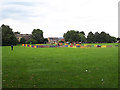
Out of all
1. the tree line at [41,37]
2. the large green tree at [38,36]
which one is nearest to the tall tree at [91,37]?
the tree line at [41,37]

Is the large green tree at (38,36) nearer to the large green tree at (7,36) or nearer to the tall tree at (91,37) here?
the large green tree at (7,36)

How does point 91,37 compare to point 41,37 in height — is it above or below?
above

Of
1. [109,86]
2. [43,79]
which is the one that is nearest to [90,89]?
[109,86]

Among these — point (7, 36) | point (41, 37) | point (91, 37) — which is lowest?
point (7, 36)

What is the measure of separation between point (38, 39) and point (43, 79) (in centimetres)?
9784

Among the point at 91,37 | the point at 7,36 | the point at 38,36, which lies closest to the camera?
the point at 7,36

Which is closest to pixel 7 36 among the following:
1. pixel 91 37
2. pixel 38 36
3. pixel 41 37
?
pixel 38 36

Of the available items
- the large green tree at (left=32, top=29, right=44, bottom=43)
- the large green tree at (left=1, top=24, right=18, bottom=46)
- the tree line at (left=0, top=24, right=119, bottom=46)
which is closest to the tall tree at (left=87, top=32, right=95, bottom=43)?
the tree line at (left=0, top=24, right=119, bottom=46)

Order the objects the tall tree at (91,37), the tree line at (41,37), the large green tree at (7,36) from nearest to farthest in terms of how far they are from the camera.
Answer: the large green tree at (7,36) < the tree line at (41,37) < the tall tree at (91,37)

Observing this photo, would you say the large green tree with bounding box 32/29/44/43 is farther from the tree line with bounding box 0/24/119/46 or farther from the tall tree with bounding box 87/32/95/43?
the tall tree with bounding box 87/32/95/43

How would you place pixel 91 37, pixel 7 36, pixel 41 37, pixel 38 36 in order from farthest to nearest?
pixel 91 37, pixel 41 37, pixel 38 36, pixel 7 36

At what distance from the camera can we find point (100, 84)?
7863 millimetres

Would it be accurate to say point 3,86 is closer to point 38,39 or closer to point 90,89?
point 90,89

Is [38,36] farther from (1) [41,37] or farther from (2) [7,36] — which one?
(2) [7,36]
